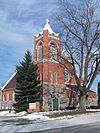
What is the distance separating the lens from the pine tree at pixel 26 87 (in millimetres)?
45812

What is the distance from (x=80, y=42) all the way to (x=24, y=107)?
51.5 ft

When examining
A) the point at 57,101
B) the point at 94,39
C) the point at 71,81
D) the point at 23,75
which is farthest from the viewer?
the point at 71,81

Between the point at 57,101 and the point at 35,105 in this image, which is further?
the point at 57,101

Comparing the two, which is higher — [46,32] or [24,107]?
[46,32]

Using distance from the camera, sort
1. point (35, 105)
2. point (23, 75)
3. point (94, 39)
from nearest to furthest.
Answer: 1. point (94, 39)
2. point (35, 105)
3. point (23, 75)

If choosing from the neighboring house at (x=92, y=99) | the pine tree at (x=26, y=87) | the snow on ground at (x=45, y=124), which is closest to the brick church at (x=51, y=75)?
the neighboring house at (x=92, y=99)

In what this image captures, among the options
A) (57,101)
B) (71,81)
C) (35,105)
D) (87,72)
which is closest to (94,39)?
(87,72)

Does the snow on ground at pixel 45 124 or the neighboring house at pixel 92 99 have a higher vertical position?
the neighboring house at pixel 92 99

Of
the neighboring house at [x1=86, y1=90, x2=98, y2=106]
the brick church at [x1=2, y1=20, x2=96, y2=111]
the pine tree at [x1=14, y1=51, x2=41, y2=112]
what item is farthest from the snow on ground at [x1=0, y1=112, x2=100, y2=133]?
the neighboring house at [x1=86, y1=90, x2=98, y2=106]

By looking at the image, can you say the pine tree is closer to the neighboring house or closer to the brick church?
the brick church

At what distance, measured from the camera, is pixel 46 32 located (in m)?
60.9

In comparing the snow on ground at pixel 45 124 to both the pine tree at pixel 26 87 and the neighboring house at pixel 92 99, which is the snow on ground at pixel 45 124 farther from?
the neighboring house at pixel 92 99

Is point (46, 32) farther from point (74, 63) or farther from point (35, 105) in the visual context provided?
point (74, 63)

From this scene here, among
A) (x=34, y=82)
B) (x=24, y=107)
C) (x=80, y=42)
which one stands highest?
(x=80, y=42)
